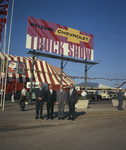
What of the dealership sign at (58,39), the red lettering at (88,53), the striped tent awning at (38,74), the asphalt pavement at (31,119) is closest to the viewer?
the asphalt pavement at (31,119)

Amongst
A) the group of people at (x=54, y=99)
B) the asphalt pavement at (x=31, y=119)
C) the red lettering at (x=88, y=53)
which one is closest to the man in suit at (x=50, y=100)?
the group of people at (x=54, y=99)

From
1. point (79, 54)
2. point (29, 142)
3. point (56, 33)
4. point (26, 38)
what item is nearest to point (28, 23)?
point (26, 38)

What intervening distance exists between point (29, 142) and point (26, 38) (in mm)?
17507

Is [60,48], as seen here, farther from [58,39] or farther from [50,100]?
[50,100]

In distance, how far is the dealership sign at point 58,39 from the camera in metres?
20.4

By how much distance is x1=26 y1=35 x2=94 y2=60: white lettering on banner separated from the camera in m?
20.1

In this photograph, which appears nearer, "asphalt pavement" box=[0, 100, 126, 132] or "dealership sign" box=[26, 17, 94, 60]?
"asphalt pavement" box=[0, 100, 126, 132]

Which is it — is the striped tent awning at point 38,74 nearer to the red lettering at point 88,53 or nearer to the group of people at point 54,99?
the red lettering at point 88,53

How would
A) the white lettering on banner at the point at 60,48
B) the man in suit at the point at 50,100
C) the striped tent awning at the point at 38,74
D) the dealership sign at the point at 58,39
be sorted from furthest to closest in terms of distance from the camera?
1. the striped tent awning at the point at 38,74
2. the dealership sign at the point at 58,39
3. the white lettering on banner at the point at 60,48
4. the man in suit at the point at 50,100

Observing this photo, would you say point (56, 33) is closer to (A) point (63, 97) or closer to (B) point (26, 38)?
(B) point (26, 38)

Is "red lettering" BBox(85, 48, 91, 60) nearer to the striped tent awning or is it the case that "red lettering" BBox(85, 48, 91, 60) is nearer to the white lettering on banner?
the white lettering on banner

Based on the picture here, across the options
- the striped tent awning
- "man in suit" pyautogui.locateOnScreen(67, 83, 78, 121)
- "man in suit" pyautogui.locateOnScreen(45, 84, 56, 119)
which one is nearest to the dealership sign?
the striped tent awning

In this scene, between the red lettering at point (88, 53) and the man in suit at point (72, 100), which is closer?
the man in suit at point (72, 100)

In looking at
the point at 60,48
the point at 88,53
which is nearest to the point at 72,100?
the point at 60,48
